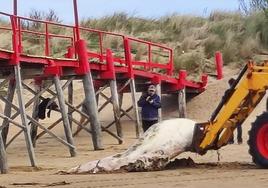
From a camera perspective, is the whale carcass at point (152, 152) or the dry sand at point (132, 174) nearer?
the dry sand at point (132, 174)

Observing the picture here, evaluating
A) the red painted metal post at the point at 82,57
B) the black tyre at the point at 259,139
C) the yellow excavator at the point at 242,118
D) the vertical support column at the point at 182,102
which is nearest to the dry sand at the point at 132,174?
the black tyre at the point at 259,139

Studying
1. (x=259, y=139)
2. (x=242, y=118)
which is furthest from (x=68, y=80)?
(x=259, y=139)

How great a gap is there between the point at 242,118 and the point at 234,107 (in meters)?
0.29

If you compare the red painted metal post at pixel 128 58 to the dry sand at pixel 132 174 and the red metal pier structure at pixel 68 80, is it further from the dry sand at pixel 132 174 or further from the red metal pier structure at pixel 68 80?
the dry sand at pixel 132 174

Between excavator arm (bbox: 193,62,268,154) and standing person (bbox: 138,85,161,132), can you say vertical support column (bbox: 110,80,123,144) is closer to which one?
standing person (bbox: 138,85,161,132)

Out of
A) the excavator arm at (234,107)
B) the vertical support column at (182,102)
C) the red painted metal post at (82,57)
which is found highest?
the red painted metal post at (82,57)

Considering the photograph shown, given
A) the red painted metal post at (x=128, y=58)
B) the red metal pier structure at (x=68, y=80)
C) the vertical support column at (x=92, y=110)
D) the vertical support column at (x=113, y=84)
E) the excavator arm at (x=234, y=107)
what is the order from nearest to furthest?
the excavator arm at (x=234, y=107)
the red metal pier structure at (x=68, y=80)
the vertical support column at (x=92, y=110)
the vertical support column at (x=113, y=84)
the red painted metal post at (x=128, y=58)

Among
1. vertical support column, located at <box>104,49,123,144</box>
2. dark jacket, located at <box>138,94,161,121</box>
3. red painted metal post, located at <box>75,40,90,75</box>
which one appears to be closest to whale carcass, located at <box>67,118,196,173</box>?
dark jacket, located at <box>138,94,161,121</box>

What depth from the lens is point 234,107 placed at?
44.9 ft

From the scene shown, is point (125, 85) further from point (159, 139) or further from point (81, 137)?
point (159, 139)

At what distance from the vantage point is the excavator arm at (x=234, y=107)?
534 inches

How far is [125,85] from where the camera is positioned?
24.6 meters

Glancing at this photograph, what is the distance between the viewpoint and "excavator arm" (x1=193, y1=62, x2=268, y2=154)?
1355 centimetres

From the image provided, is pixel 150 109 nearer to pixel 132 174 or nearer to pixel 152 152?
pixel 152 152
